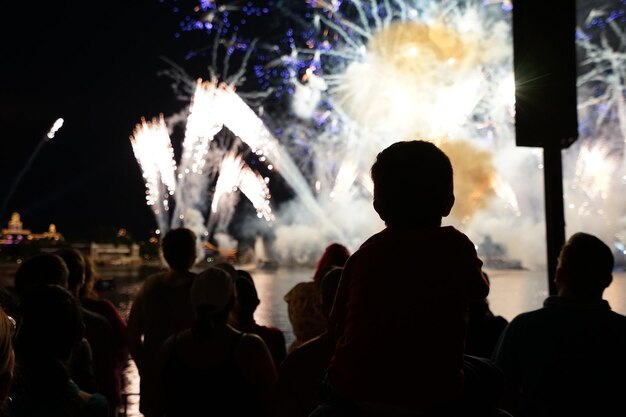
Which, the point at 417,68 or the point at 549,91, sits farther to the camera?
the point at 417,68

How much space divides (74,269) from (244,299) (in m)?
1.07

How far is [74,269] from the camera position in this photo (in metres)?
4.41

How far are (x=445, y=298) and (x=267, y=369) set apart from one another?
Answer: 181 centimetres

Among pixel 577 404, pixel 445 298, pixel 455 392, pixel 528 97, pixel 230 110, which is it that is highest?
pixel 230 110

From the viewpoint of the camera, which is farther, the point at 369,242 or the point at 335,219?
the point at 335,219

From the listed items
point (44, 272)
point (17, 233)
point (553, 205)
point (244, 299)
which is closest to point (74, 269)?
point (44, 272)

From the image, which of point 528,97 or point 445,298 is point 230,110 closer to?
point 528,97

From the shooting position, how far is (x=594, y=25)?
1180 inches

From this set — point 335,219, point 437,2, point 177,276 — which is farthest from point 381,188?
point 335,219

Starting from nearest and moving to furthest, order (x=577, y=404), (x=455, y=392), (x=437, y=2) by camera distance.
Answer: (x=455, y=392) < (x=577, y=404) < (x=437, y=2)

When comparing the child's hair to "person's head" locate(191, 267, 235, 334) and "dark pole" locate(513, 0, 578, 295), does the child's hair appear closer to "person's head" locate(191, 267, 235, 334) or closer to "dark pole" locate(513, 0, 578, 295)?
"dark pole" locate(513, 0, 578, 295)

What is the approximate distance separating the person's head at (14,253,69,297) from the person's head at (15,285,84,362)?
1.31 metres

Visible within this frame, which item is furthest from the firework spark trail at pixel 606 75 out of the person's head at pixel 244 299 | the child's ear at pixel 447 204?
the child's ear at pixel 447 204

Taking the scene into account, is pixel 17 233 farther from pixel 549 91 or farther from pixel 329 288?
pixel 329 288
